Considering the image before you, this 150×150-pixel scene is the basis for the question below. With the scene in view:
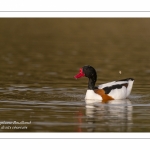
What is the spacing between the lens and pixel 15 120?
15.0m

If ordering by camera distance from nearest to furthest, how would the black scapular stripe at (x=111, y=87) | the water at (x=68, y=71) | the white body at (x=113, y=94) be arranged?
1. the water at (x=68, y=71)
2. the white body at (x=113, y=94)
3. the black scapular stripe at (x=111, y=87)

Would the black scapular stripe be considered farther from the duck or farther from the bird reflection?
the bird reflection

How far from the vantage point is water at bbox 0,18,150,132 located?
49.3ft

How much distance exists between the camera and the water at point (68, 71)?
15.0m

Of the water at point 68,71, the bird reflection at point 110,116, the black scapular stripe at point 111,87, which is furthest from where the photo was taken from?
the black scapular stripe at point 111,87

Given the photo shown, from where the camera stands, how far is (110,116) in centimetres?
1556

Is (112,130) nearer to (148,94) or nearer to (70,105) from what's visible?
(70,105)

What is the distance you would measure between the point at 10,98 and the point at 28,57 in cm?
1166

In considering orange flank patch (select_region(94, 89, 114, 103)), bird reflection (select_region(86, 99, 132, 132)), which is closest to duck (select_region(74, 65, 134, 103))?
orange flank patch (select_region(94, 89, 114, 103))

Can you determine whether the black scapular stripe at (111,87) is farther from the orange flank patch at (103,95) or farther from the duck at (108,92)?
the orange flank patch at (103,95)

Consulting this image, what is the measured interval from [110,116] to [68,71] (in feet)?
30.3

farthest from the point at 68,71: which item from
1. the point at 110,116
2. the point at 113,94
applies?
the point at 110,116

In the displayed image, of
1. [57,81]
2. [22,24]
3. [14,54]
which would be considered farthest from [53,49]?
[22,24]

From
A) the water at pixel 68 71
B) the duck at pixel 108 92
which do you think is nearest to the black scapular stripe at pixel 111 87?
the duck at pixel 108 92
